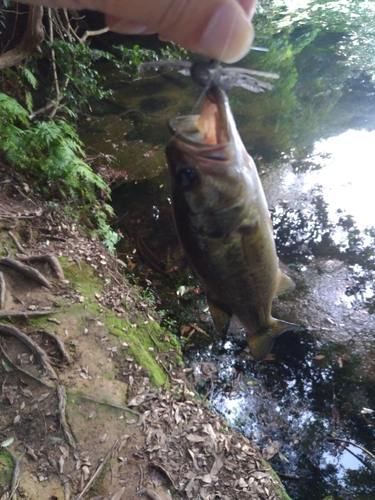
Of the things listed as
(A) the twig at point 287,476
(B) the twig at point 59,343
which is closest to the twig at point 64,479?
(B) the twig at point 59,343

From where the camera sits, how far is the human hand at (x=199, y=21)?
150cm

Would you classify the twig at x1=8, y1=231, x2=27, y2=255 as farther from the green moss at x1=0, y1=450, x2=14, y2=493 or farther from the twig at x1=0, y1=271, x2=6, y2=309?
the green moss at x1=0, y1=450, x2=14, y2=493

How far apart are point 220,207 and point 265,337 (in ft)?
3.12

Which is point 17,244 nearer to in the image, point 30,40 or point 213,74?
point 30,40

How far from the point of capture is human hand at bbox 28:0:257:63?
1505mm

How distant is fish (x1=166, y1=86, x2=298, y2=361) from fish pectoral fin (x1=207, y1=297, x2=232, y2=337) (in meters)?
0.04

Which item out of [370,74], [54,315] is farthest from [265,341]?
[370,74]

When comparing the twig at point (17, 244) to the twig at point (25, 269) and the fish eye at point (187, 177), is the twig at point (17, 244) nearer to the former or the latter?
the twig at point (25, 269)

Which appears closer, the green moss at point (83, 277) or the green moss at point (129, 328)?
the green moss at point (129, 328)

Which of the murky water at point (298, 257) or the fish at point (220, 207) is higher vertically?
the fish at point (220, 207)

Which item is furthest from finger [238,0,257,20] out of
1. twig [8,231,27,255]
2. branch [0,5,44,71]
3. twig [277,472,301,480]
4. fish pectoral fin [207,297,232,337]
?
branch [0,5,44,71]

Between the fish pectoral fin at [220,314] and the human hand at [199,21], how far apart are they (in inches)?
43.1

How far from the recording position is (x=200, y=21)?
153cm

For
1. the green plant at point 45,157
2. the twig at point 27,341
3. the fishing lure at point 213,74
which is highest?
the fishing lure at point 213,74
